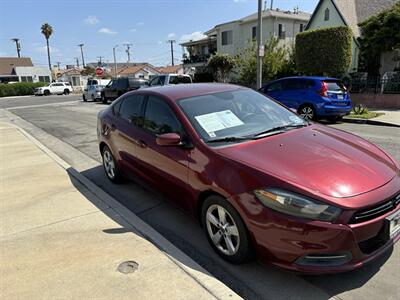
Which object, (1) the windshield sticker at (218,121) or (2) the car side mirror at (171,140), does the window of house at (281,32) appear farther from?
(2) the car side mirror at (171,140)

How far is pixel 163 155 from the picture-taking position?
389 centimetres

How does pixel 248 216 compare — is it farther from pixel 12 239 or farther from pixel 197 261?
pixel 12 239

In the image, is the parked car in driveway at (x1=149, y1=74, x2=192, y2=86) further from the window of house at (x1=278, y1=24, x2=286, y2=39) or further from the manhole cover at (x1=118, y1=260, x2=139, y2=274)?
the manhole cover at (x1=118, y1=260, x2=139, y2=274)

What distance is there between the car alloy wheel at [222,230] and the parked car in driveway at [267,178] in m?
0.01

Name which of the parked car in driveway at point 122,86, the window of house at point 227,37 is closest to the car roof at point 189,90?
the parked car in driveway at point 122,86

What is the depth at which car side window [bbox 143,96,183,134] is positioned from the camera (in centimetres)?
382

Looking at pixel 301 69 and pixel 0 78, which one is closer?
pixel 301 69

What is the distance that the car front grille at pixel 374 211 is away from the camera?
2.53m

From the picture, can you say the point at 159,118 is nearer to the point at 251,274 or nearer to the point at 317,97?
the point at 251,274

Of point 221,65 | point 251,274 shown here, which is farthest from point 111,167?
point 221,65

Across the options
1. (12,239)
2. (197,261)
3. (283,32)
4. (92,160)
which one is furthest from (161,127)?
(283,32)

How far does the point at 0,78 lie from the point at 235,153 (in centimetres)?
7720

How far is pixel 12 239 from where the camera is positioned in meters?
3.75

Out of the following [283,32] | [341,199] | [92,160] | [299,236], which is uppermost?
[283,32]
